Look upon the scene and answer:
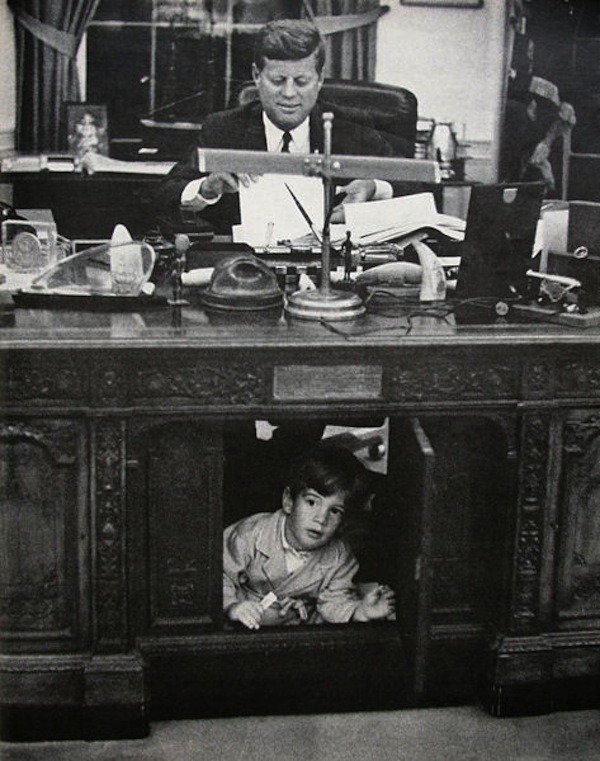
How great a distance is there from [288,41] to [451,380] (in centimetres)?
113

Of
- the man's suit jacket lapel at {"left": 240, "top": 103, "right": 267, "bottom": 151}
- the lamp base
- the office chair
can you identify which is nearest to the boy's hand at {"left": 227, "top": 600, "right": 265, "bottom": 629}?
the lamp base

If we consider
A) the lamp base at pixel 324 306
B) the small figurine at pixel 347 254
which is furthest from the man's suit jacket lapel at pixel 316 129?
the lamp base at pixel 324 306

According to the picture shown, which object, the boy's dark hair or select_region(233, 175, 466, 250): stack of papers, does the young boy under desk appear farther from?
select_region(233, 175, 466, 250): stack of papers

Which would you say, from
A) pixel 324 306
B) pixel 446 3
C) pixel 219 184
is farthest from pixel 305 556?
pixel 446 3

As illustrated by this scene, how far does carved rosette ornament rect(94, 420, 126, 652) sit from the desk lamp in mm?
532

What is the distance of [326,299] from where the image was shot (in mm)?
2479

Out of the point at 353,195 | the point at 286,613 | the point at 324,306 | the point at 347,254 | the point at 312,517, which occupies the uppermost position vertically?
the point at 353,195

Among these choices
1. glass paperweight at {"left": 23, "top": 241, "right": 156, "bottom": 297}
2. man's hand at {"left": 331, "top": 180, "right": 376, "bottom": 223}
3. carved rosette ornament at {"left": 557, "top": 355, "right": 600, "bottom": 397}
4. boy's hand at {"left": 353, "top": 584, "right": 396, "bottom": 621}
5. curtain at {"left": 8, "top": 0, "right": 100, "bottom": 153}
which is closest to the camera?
carved rosette ornament at {"left": 557, "top": 355, "right": 600, "bottom": 397}

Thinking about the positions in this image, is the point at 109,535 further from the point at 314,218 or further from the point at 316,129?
the point at 316,129

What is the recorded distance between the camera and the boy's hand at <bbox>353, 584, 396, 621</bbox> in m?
2.63

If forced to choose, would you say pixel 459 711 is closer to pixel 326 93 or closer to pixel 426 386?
pixel 426 386

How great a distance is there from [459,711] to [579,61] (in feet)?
5.97

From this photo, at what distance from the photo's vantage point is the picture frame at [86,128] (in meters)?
2.81

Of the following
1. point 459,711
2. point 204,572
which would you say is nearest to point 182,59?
point 204,572
